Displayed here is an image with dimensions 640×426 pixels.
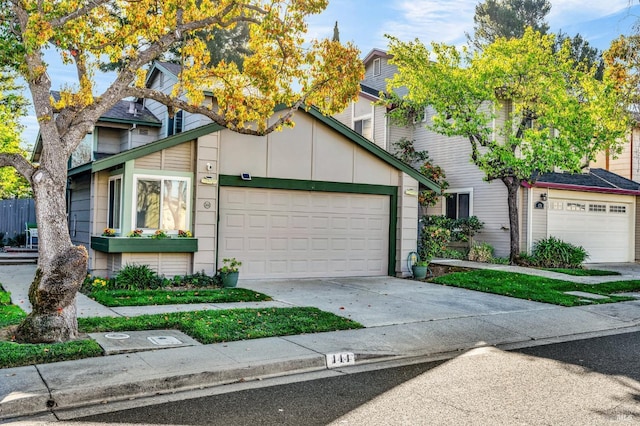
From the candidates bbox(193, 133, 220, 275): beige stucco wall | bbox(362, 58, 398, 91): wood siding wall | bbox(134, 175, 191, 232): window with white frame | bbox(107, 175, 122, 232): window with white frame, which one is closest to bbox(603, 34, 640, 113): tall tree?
bbox(193, 133, 220, 275): beige stucco wall

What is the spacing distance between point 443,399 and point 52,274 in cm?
503

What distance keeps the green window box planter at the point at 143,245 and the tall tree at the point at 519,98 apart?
30.2ft

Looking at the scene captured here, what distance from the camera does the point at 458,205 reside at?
22.1 m

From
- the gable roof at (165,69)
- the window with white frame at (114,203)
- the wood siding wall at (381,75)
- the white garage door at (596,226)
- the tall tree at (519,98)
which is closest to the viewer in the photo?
the window with white frame at (114,203)

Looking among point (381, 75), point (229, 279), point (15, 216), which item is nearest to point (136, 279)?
point (229, 279)

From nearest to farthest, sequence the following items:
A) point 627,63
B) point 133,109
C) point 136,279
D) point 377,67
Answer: point 627,63 < point 136,279 < point 133,109 < point 377,67

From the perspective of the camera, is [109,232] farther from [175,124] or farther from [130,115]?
[130,115]

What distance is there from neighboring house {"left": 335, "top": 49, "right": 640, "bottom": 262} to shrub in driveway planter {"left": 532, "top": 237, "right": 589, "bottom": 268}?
669mm

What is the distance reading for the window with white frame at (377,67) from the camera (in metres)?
26.2

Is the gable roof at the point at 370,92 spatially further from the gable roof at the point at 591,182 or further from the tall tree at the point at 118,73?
the tall tree at the point at 118,73

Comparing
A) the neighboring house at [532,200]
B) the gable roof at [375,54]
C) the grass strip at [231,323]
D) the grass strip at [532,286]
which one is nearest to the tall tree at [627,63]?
the grass strip at [532,286]

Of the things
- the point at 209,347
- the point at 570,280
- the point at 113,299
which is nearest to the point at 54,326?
the point at 209,347

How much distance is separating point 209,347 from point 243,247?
6786 millimetres

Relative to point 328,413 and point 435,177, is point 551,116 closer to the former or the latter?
point 435,177
